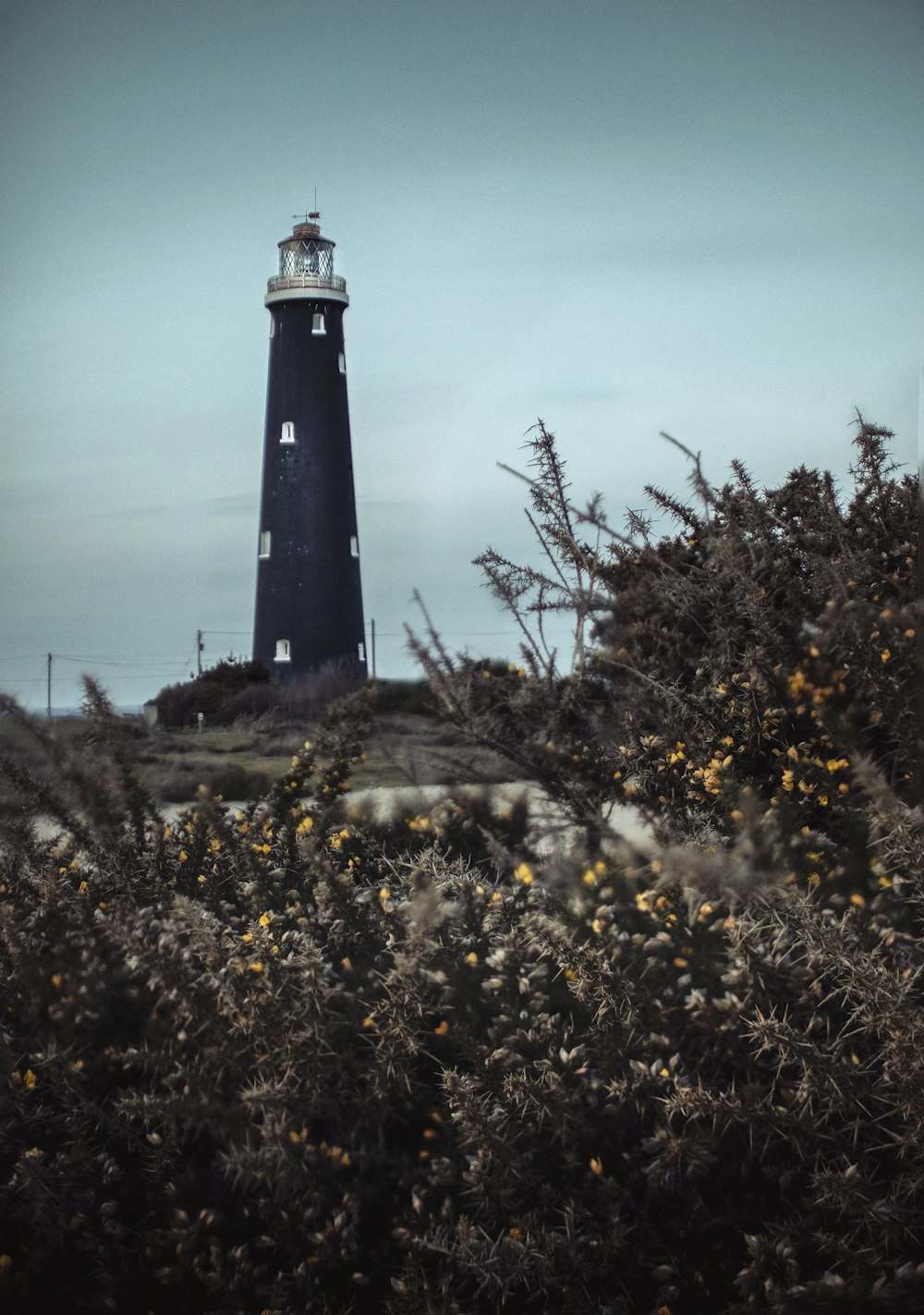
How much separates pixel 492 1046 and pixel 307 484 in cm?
937

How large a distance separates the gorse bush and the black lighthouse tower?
0.96 m

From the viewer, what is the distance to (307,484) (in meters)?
11.3

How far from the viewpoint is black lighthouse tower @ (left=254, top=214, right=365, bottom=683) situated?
208 inches

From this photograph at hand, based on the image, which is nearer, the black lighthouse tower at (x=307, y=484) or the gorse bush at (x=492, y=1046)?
the gorse bush at (x=492, y=1046)

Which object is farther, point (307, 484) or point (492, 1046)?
point (307, 484)

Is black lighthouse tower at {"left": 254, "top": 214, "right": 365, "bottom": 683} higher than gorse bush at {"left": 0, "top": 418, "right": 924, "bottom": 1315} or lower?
higher

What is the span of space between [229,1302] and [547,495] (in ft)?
6.98

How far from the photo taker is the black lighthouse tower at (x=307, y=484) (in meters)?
5.27

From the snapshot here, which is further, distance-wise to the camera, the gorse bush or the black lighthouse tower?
the black lighthouse tower

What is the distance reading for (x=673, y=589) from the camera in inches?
129

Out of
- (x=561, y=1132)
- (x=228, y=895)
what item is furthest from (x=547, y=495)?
(x=561, y=1132)

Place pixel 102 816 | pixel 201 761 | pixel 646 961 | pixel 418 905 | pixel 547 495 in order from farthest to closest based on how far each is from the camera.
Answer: pixel 547 495
pixel 201 761
pixel 102 816
pixel 646 961
pixel 418 905

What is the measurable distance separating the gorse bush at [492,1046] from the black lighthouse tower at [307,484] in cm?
96

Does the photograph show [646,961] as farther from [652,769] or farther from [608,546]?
[608,546]
